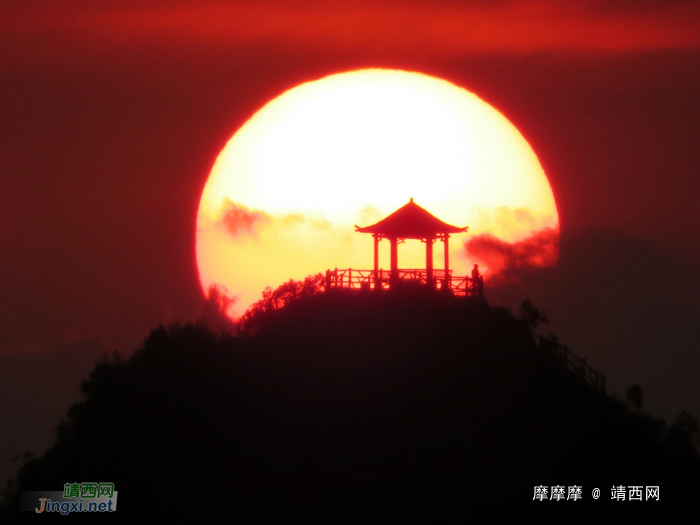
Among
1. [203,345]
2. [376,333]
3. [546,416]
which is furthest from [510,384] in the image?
[203,345]

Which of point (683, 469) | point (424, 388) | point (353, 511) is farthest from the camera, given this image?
point (683, 469)

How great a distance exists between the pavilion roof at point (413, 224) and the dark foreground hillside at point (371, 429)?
381 cm

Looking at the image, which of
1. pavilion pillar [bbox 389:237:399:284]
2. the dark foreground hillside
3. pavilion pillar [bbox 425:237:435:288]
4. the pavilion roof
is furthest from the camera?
the pavilion roof

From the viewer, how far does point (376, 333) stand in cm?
6322

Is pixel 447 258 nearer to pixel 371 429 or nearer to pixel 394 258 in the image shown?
pixel 394 258

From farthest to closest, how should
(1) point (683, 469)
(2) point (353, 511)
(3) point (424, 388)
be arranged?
1. (1) point (683, 469)
2. (3) point (424, 388)
3. (2) point (353, 511)

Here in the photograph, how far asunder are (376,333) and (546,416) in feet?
Answer: 29.8

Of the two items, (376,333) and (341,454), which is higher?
(376,333)

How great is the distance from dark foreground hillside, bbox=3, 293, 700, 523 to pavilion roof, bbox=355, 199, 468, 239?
381 centimetres

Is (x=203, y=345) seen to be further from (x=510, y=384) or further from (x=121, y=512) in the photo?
(x=510, y=384)

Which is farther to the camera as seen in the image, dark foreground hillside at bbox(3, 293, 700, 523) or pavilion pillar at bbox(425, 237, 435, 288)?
pavilion pillar at bbox(425, 237, 435, 288)

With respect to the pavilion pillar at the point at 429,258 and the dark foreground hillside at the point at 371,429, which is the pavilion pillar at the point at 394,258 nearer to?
the dark foreground hillside at the point at 371,429

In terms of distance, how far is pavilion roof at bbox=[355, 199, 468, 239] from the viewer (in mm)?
65188

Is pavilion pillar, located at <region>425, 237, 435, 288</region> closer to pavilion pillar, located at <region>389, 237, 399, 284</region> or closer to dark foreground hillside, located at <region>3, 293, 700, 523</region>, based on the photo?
dark foreground hillside, located at <region>3, 293, 700, 523</region>
